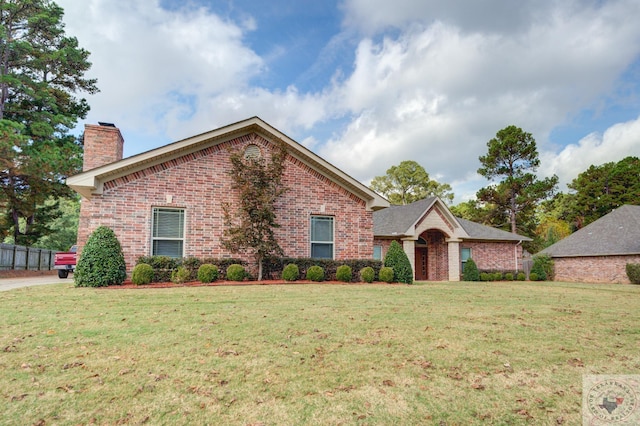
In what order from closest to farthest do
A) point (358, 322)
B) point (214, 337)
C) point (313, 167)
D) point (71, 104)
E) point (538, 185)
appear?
point (214, 337)
point (358, 322)
point (313, 167)
point (71, 104)
point (538, 185)

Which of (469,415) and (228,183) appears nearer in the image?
(469,415)

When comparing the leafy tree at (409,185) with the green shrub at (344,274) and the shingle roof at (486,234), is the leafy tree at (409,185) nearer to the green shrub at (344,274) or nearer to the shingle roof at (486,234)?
the shingle roof at (486,234)

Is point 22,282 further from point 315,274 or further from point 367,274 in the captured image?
point 367,274

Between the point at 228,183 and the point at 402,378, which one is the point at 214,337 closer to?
the point at 402,378

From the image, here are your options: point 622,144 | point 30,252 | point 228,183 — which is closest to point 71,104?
point 30,252

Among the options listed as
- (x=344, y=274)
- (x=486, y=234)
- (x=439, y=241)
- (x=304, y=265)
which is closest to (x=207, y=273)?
(x=304, y=265)

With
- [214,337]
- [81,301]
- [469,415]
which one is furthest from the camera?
[81,301]

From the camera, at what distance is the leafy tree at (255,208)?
42.1 ft

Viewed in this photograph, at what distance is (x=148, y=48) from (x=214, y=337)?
14.0 meters

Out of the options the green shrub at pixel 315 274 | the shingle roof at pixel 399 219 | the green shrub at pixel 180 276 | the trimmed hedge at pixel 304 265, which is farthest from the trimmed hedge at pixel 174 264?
the shingle roof at pixel 399 219

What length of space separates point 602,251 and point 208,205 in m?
24.7

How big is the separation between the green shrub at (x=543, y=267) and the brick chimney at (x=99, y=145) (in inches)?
1048

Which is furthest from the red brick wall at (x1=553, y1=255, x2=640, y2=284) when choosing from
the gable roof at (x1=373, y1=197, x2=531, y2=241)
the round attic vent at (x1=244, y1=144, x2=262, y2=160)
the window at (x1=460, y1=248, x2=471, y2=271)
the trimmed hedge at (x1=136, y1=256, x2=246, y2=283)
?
the trimmed hedge at (x1=136, y1=256, x2=246, y2=283)

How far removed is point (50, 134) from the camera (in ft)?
73.7
